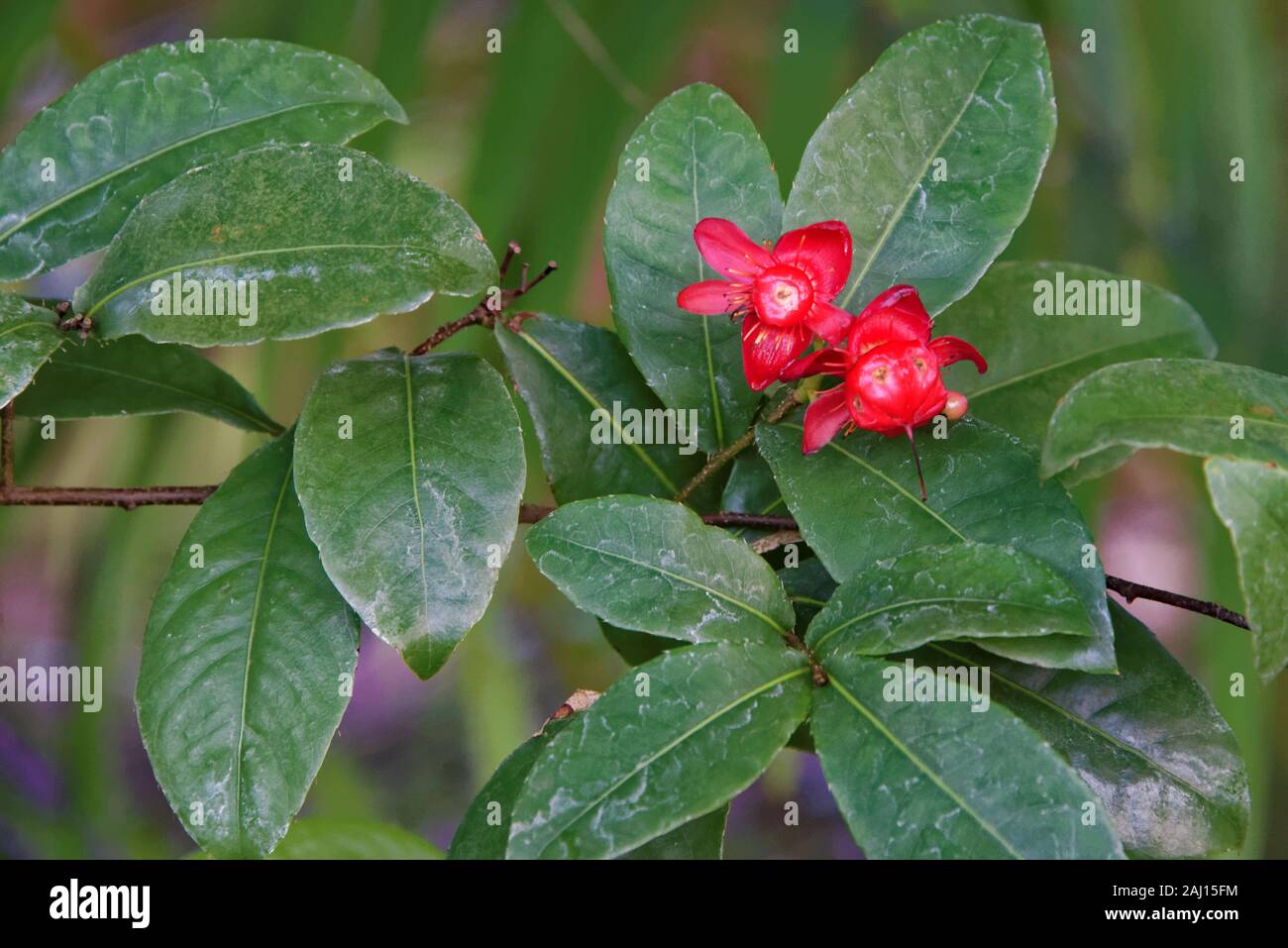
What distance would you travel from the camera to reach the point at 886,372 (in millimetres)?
559

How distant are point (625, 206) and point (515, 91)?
1.92 feet

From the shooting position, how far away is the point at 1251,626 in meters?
0.49

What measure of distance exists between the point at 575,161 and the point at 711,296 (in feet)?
Answer: 2.13

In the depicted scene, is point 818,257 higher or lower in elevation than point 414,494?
higher

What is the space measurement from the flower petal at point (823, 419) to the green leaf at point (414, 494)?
0.16 metres

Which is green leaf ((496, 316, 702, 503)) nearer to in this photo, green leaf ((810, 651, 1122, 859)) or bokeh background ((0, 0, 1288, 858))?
green leaf ((810, 651, 1122, 859))

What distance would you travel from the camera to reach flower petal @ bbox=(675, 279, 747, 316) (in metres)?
0.62

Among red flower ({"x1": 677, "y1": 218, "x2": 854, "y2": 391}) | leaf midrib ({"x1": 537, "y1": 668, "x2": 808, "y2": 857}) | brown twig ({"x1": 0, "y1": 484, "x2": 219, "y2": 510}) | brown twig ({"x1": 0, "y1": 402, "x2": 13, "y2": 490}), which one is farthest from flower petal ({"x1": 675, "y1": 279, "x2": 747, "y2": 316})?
brown twig ({"x1": 0, "y1": 402, "x2": 13, "y2": 490})

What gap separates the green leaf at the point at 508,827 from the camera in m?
Answer: 0.61

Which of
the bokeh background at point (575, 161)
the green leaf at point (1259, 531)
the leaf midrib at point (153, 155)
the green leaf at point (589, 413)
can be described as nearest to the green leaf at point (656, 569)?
the green leaf at point (589, 413)

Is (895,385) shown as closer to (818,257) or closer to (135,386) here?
(818,257)

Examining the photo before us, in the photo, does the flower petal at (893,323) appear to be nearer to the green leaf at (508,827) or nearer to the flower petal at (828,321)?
the flower petal at (828,321)

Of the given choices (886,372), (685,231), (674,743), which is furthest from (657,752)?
(685,231)
